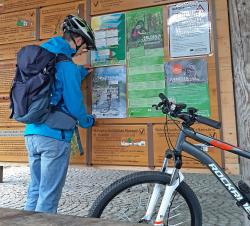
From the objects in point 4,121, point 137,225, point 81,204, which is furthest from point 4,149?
point 137,225

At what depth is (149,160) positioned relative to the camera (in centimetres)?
407

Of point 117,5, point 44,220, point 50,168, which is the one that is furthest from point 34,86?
point 117,5

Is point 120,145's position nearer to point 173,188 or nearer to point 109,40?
point 109,40

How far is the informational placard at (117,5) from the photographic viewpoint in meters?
4.15

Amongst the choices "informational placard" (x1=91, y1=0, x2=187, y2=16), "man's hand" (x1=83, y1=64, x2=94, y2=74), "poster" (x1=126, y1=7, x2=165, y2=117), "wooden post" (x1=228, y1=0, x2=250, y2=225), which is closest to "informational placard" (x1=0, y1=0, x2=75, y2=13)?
"informational placard" (x1=91, y1=0, x2=187, y2=16)

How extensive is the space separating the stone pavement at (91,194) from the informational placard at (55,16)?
170cm

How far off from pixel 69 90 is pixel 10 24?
2290 millimetres

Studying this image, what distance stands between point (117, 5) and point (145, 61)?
30.3 inches

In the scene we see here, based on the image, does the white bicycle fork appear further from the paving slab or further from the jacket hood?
the jacket hood

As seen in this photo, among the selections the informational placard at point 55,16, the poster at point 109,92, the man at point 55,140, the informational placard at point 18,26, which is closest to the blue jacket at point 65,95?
the man at point 55,140

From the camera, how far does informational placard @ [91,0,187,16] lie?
4.15m

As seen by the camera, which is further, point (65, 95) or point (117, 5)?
point (117, 5)

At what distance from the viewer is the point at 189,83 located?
153 inches

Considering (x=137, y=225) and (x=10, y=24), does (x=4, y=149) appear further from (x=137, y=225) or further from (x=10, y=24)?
(x=137, y=225)
